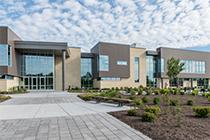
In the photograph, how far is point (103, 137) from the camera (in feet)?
21.9

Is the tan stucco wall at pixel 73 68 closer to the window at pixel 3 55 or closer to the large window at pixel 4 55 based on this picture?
the large window at pixel 4 55

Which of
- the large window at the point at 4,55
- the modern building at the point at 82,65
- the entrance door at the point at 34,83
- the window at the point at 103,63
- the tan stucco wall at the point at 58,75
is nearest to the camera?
the large window at the point at 4,55

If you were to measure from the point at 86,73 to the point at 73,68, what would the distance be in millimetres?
3664

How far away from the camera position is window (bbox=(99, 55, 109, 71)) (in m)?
46.3

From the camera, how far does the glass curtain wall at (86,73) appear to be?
49.6m

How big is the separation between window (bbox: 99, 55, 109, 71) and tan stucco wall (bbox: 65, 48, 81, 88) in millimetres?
5119

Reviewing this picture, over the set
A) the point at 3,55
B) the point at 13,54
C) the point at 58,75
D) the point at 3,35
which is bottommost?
the point at 58,75

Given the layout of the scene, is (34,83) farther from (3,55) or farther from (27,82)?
(3,55)

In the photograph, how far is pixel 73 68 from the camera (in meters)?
47.8

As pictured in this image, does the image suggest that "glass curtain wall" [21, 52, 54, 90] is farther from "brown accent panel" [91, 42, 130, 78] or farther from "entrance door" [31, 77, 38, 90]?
"brown accent panel" [91, 42, 130, 78]

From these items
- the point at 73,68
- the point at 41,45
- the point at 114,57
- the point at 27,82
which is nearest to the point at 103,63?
the point at 114,57

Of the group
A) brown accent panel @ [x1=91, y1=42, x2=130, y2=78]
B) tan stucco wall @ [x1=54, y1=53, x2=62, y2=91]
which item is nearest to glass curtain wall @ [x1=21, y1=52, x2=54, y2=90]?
tan stucco wall @ [x1=54, y1=53, x2=62, y2=91]

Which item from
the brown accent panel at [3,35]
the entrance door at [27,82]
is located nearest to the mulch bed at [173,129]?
the brown accent panel at [3,35]

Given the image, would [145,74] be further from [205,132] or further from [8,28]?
[205,132]
